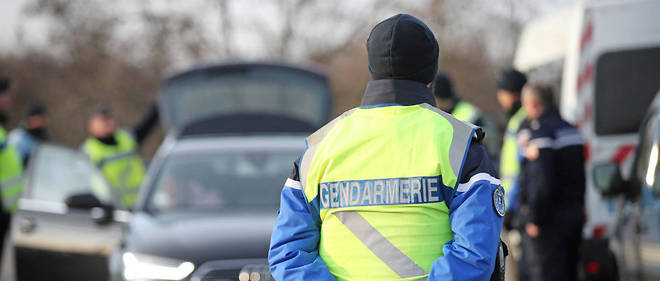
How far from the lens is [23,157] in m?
7.93

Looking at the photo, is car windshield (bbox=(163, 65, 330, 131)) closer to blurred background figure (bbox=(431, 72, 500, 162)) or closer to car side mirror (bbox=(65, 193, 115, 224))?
blurred background figure (bbox=(431, 72, 500, 162))

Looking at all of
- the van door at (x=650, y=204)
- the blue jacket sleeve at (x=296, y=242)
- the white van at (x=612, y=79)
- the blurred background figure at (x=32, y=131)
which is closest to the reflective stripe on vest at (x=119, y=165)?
the blurred background figure at (x=32, y=131)

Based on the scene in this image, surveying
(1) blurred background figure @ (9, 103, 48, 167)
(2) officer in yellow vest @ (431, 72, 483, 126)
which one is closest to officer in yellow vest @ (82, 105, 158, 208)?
(1) blurred background figure @ (9, 103, 48, 167)

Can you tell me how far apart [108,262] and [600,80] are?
4.21 metres

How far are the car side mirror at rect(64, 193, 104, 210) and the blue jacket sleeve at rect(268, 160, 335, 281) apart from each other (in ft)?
11.6

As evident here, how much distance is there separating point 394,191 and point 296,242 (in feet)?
1.11

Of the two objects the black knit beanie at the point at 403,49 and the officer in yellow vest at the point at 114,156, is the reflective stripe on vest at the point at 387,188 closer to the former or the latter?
the black knit beanie at the point at 403,49

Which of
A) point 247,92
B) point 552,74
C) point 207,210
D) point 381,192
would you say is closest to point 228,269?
point 207,210

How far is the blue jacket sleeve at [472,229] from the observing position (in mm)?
2363

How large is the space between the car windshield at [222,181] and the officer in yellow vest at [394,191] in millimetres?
3006

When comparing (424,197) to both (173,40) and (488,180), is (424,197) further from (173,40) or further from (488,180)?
(173,40)

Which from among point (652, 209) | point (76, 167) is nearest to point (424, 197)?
point (652, 209)

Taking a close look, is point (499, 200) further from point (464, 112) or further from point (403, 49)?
point (464, 112)

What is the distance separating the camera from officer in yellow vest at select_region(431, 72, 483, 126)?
234 inches
